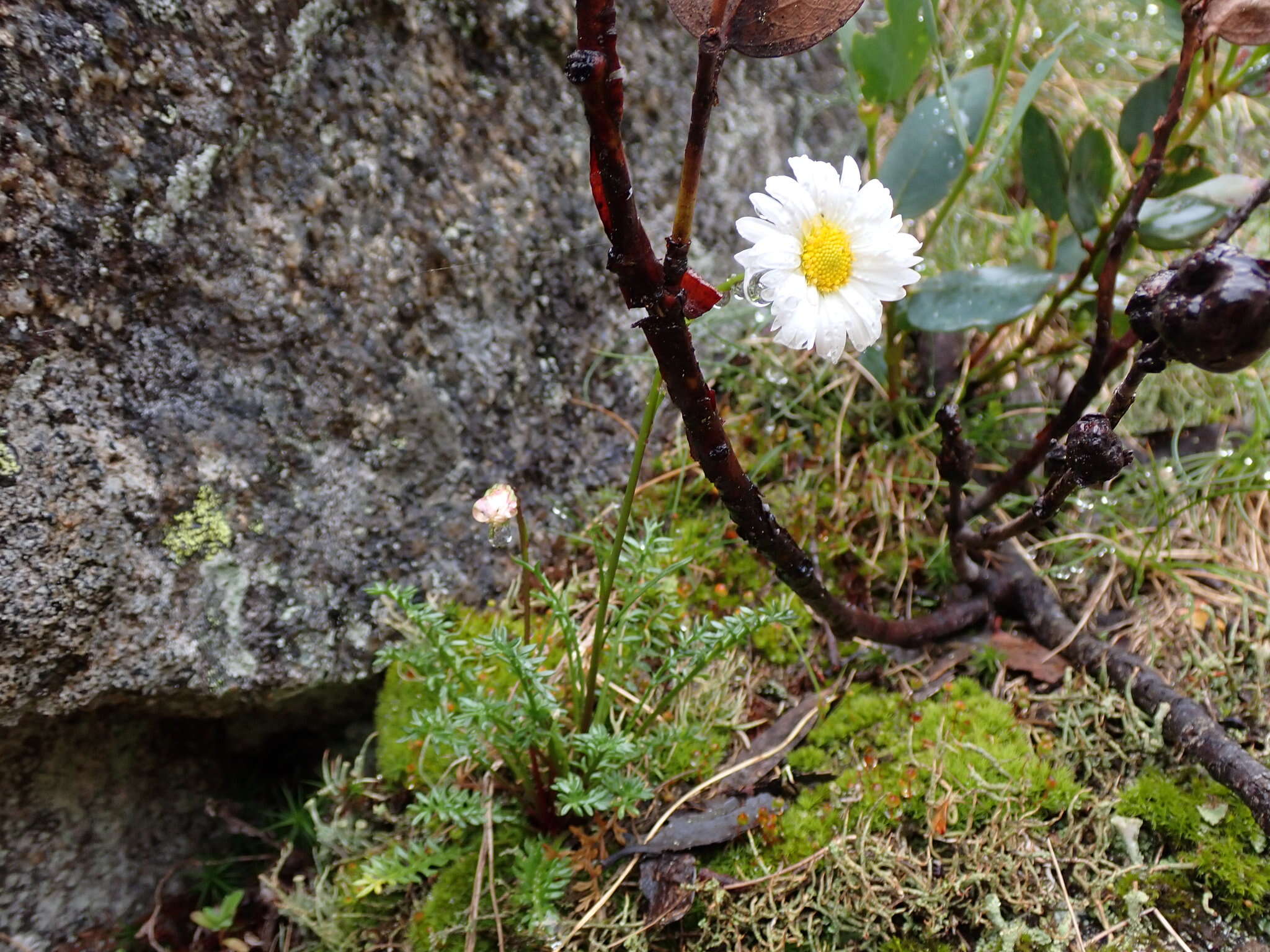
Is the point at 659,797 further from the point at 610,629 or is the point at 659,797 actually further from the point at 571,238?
the point at 571,238

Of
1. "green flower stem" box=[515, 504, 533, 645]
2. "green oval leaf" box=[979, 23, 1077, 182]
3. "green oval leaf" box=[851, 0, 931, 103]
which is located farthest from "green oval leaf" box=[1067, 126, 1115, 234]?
"green flower stem" box=[515, 504, 533, 645]

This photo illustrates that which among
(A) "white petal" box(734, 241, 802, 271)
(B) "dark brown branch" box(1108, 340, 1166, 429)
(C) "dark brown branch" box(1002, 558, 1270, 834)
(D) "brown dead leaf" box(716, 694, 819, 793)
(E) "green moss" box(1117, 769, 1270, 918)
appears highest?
(A) "white petal" box(734, 241, 802, 271)

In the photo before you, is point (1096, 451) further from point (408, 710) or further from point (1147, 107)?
point (408, 710)

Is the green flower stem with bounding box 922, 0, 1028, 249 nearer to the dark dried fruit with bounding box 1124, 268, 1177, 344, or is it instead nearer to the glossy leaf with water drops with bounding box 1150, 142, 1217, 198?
the glossy leaf with water drops with bounding box 1150, 142, 1217, 198

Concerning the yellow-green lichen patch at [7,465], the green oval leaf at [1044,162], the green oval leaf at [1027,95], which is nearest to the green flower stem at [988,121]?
the green oval leaf at [1027,95]

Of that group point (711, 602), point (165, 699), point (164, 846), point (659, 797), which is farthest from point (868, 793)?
point (164, 846)
